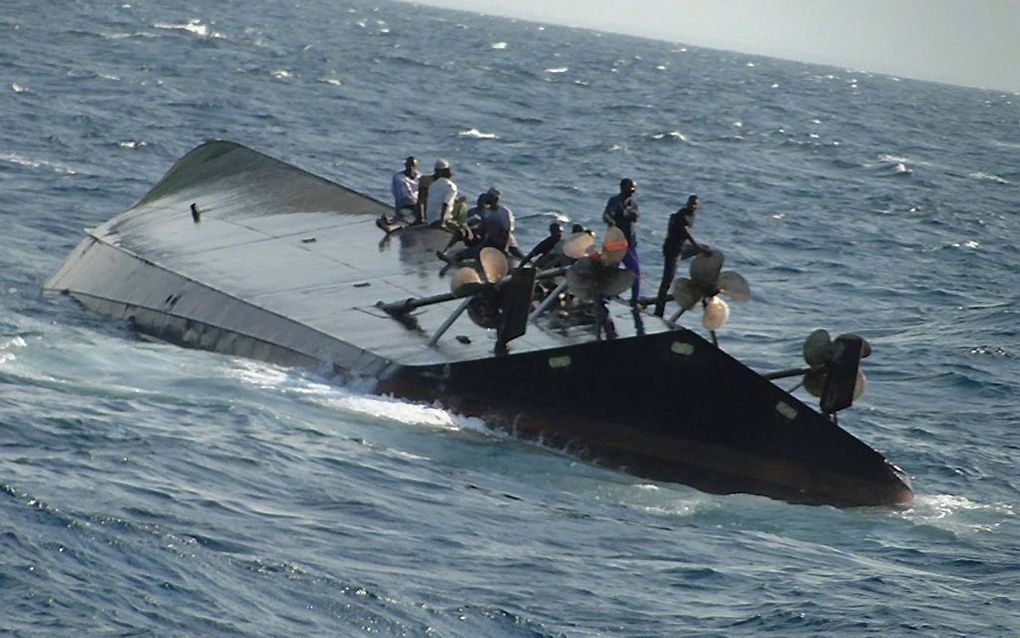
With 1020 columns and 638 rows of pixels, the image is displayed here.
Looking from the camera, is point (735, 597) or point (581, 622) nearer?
point (581, 622)

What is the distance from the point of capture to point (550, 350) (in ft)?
86.3

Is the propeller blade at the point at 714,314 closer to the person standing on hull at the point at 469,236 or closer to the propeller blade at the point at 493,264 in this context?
the propeller blade at the point at 493,264

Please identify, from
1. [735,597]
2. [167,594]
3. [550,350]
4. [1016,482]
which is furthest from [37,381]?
[1016,482]

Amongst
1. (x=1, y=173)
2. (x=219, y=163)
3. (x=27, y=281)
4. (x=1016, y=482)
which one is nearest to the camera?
(x=1016, y=482)

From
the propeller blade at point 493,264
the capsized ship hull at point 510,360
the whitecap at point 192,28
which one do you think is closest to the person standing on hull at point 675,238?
the capsized ship hull at point 510,360

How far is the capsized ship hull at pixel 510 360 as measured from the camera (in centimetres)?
2630

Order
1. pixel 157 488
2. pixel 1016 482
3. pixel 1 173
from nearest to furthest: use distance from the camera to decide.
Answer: pixel 157 488
pixel 1016 482
pixel 1 173

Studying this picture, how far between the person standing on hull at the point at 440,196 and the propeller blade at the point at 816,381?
941 centimetres

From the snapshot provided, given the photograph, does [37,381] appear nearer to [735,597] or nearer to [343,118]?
[735,597]

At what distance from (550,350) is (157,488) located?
6.64 metres

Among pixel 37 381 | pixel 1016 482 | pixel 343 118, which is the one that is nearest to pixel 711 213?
pixel 343 118

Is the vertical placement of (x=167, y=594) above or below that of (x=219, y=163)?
below

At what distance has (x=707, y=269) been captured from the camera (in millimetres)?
27609

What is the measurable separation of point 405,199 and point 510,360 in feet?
33.1
